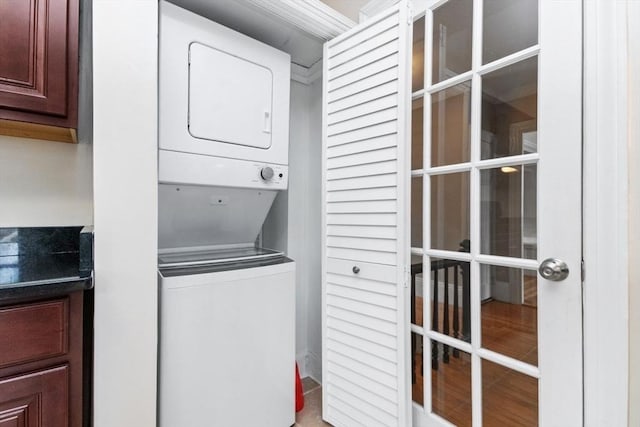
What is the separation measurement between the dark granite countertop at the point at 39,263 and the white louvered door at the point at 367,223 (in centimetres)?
112

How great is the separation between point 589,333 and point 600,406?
220 millimetres

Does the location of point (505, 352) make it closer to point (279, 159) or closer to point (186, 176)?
point (279, 159)

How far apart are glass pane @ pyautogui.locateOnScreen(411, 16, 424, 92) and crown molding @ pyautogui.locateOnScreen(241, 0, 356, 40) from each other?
42 centimetres

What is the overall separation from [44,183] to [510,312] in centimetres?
211

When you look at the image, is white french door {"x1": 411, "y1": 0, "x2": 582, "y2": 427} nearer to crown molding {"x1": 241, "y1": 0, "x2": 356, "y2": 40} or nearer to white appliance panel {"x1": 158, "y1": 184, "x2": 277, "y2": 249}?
crown molding {"x1": 241, "y1": 0, "x2": 356, "y2": 40}

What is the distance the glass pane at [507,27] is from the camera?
3.49 feet

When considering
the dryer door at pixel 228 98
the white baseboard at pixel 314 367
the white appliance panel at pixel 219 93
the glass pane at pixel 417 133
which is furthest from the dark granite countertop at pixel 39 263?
the white baseboard at pixel 314 367

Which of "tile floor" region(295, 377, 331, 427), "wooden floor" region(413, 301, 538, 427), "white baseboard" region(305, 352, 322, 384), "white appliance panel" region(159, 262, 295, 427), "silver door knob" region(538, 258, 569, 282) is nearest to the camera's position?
"silver door knob" region(538, 258, 569, 282)

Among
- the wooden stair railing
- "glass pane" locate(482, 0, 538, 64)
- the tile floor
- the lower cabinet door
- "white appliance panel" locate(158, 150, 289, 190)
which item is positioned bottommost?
the tile floor

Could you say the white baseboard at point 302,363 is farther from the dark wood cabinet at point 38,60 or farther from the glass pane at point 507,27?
the glass pane at point 507,27

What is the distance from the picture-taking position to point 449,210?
1312 millimetres

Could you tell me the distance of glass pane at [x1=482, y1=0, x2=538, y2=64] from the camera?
1.06 metres

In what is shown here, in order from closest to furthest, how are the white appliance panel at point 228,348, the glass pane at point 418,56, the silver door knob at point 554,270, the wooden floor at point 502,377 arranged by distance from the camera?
the silver door knob at point 554,270 < the wooden floor at point 502,377 < the white appliance panel at point 228,348 < the glass pane at point 418,56

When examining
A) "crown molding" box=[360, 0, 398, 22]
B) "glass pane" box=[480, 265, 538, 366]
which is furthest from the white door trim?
"crown molding" box=[360, 0, 398, 22]
